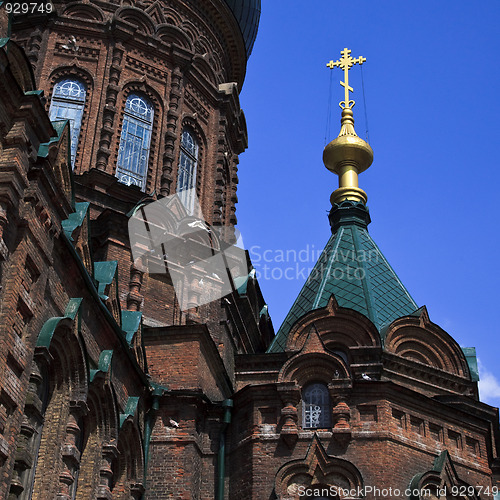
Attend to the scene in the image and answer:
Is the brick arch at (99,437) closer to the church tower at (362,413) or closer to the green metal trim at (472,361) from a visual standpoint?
the church tower at (362,413)

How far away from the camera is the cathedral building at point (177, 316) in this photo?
1034 centimetres

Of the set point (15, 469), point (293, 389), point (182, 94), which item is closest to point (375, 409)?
point (293, 389)

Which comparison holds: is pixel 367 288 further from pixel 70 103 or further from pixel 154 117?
pixel 70 103

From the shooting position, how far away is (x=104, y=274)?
13539mm

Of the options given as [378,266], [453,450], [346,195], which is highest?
[346,195]

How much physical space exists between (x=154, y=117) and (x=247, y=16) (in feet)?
16.8

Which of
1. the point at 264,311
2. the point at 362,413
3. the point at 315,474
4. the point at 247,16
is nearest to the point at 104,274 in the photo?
the point at 315,474

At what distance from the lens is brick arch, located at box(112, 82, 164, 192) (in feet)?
60.7

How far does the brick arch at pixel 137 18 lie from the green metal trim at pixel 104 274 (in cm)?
794

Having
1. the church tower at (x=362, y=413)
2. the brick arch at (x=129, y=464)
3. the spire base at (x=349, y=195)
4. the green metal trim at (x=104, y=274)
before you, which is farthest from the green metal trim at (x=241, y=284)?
the brick arch at (x=129, y=464)

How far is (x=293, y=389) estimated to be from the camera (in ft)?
47.4

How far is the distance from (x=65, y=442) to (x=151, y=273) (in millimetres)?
5934

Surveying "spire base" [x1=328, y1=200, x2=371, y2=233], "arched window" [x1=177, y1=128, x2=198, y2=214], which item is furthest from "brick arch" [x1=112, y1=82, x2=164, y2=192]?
"spire base" [x1=328, y1=200, x2=371, y2=233]

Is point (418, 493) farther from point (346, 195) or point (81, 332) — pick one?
point (346, 195)
